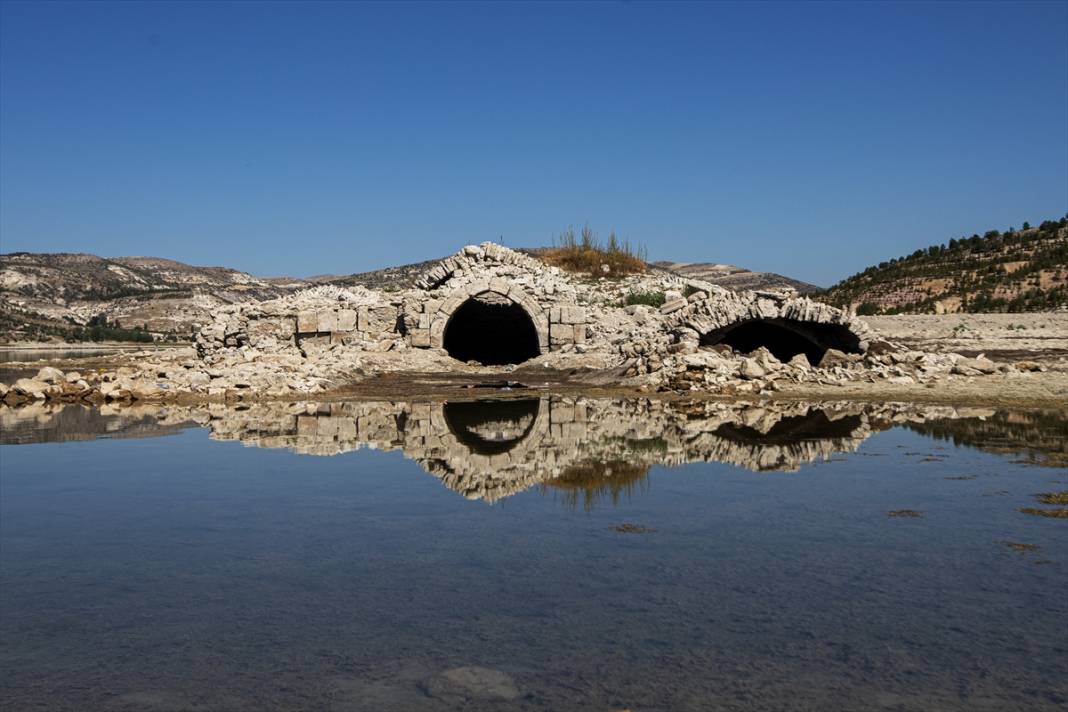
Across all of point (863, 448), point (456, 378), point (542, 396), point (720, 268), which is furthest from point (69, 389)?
point (720, 268)

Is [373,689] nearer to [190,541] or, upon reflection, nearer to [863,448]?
[190,541]

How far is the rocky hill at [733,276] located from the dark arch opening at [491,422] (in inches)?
Answer: 1668

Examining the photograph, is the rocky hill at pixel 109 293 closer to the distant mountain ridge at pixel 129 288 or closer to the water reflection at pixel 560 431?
the distant mountain ridge at pixel 129 288

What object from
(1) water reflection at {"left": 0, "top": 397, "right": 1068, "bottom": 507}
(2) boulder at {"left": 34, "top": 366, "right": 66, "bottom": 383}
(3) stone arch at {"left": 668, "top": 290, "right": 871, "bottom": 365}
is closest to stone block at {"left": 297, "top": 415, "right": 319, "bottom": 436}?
(1) water reflection at {"left": 0, "top": 397, "right": 1068, "bottom": 507}

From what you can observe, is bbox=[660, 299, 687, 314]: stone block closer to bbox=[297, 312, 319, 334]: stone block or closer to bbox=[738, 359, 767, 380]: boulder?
bbox=[738, 359, 767, 380]: boulder

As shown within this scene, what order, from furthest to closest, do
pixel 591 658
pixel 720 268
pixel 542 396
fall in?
1. pixel 720 268
2. pixel 542 396
3. pixel 591 658

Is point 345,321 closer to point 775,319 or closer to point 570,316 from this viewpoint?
point 570,316

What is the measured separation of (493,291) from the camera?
23.5 metres

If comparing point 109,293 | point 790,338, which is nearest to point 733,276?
point 790,338

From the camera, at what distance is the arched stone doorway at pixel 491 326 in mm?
23219

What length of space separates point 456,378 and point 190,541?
46.0 ft

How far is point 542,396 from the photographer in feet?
55.4

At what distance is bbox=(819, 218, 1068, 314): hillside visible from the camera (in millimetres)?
29580

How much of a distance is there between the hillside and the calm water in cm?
2116
